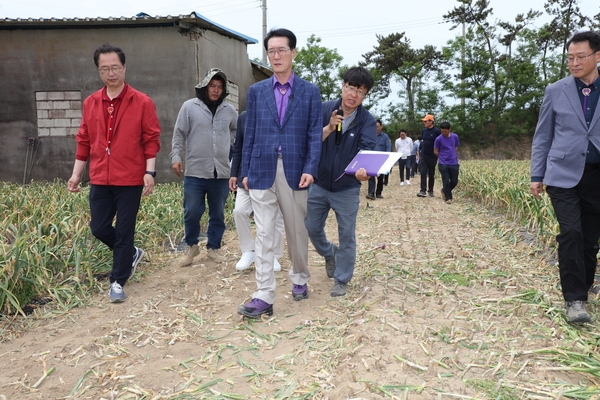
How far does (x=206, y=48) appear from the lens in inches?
463

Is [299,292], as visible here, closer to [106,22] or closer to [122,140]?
[122,140]

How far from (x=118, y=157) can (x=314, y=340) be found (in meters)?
2.15

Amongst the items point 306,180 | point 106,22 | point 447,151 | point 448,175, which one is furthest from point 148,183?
point 106,22

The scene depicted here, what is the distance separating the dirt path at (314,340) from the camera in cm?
262

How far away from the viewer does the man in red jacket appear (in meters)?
4.00

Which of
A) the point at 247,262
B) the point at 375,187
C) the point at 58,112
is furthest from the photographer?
the point at 58,112

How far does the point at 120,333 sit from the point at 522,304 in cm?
291

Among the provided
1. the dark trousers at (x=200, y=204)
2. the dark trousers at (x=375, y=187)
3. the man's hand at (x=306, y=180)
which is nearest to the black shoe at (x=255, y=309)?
the man's hand at (x=306, y=180)

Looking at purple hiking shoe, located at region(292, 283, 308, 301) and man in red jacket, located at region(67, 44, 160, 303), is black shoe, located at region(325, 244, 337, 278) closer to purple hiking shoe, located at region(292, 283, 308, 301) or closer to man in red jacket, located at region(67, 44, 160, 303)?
purple hiking shoe, located at region(292, 283, 308, 301)

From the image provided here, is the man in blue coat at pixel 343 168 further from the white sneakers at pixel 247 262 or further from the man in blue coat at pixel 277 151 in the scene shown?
the white sneakers at pixel 247 262

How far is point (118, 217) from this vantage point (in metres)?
4.05

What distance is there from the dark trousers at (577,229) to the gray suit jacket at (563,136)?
0.10 m

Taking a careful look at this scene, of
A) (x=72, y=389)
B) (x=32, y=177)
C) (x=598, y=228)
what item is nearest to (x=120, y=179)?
(x=72, y=389)

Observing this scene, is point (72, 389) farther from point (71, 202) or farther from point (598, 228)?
point (71, 202)
